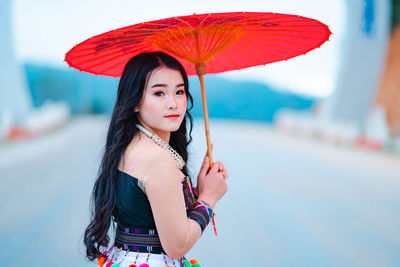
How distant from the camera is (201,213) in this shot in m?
1.28

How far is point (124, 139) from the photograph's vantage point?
1311mm

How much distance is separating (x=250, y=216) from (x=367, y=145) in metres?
6.85

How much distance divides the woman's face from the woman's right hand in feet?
0.73

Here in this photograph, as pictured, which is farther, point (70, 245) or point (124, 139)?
point (70, 245)

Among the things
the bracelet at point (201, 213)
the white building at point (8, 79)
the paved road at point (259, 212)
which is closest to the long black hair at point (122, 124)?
the bracelet at point (201, 213)

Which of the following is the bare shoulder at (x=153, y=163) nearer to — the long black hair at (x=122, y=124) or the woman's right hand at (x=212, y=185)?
the long black hair at (x=122, y=124)

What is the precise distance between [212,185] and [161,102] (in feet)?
1.10

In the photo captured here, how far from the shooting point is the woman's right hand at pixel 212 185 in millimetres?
1371

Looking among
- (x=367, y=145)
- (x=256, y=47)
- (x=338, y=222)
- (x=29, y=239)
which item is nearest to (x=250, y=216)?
(x=338, y=222)

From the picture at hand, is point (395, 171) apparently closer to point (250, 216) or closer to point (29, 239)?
point (250, 216)

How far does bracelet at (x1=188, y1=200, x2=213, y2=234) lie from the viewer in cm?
126

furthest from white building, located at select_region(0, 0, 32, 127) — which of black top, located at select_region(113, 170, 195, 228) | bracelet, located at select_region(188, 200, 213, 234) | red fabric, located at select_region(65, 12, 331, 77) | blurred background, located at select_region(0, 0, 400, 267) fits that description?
bracelet, located at select_region(188, 200, 213, 234)

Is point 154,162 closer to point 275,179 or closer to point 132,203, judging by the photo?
point 132,203

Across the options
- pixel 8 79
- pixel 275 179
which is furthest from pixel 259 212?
pixel 8 79
